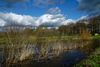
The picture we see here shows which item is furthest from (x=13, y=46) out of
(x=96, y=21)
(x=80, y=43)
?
(x=96, y=21)

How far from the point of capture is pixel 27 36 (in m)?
20.7

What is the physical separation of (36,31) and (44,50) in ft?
6.03

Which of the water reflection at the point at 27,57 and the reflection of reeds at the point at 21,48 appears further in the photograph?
the reflection of reeds at the point at 21,48

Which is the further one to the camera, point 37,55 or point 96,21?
point 96,21

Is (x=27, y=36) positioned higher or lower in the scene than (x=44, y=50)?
higher

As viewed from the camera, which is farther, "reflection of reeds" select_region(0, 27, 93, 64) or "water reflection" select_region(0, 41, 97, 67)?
"reflection of reeds" select_region(0, 27, 93, 64)

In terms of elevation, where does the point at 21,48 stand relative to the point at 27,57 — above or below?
above

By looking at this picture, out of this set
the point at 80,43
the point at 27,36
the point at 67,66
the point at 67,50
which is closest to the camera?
the point at 67,66

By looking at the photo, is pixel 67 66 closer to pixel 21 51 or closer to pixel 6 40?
pixel 21 51

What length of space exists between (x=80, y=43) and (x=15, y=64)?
753 inches

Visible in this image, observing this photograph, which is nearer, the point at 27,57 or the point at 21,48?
the point at 21,48

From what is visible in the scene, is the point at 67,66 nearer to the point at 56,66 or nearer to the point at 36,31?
the point at 56,66

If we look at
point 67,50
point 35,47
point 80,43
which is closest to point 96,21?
point 80,43

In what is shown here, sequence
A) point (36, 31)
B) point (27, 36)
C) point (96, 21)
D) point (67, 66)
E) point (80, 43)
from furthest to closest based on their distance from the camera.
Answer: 1. point (96, 21)
2. point (80, 43)
3. point (36, 31)
4. point (27, 36)
5. point (67, 66)
